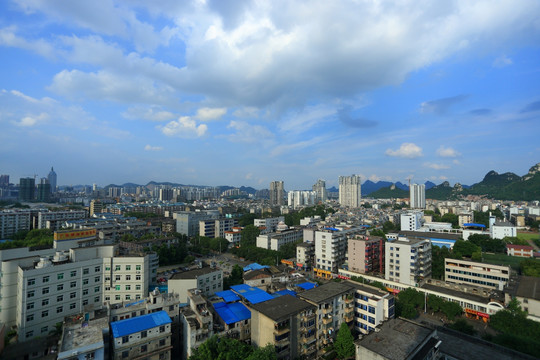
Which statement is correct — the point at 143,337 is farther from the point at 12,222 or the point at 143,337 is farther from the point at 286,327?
the point at 12,222

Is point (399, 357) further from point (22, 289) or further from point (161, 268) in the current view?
point (161, 268)

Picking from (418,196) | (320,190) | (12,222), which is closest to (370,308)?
(12,222)

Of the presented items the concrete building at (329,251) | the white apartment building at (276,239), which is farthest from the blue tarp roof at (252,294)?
the white apartment building at (276,239)

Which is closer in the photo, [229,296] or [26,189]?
[229,296]

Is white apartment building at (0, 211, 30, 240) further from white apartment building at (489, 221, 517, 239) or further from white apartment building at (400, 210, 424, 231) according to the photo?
white apartment building at (489, 221, 517, 239)

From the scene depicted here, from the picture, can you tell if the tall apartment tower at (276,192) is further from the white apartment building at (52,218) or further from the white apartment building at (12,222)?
the white apartment building at (12,222)

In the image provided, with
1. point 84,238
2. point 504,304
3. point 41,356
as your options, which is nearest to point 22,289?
point 41,356

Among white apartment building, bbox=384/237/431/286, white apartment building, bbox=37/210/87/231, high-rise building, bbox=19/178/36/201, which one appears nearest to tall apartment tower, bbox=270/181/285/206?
white apartment building, bbox=37/210/87/231
